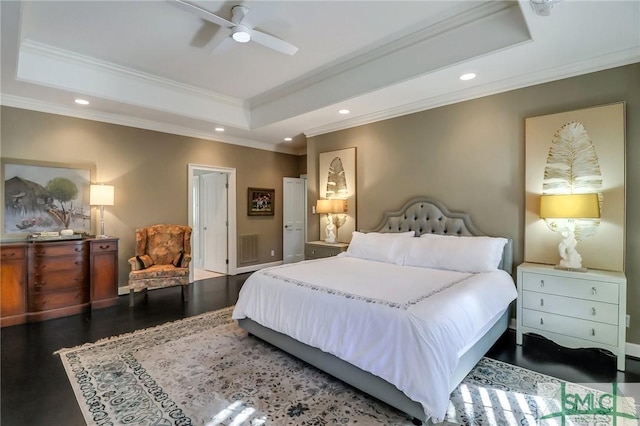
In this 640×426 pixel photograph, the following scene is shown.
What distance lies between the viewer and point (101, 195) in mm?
4402

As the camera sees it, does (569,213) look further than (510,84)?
No

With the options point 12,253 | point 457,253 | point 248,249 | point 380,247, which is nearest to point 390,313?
point 457,253

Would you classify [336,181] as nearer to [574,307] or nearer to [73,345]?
[574,307]

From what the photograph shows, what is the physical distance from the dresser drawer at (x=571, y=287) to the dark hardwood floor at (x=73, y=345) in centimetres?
59

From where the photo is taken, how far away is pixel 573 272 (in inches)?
113

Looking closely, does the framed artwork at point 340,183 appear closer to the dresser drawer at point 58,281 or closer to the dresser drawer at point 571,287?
the dresser drawer at point 571,287

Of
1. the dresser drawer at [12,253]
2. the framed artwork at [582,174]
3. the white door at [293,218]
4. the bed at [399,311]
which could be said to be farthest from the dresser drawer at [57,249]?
the framed artwork at [582,174]

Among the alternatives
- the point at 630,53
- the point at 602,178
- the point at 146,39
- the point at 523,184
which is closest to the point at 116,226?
the point at 146,39

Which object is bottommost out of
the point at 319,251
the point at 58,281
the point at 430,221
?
the point at 58,281

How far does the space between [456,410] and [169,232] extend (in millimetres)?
4670

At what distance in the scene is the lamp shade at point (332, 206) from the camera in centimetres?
509

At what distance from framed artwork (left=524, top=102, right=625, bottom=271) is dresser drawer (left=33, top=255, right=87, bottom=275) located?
558cm

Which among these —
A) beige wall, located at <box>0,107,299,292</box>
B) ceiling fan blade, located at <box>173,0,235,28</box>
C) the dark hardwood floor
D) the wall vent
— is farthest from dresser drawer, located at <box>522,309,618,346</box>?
beige wall, located at <box>0,107,299,292</box>

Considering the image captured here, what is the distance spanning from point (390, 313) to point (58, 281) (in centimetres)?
429
